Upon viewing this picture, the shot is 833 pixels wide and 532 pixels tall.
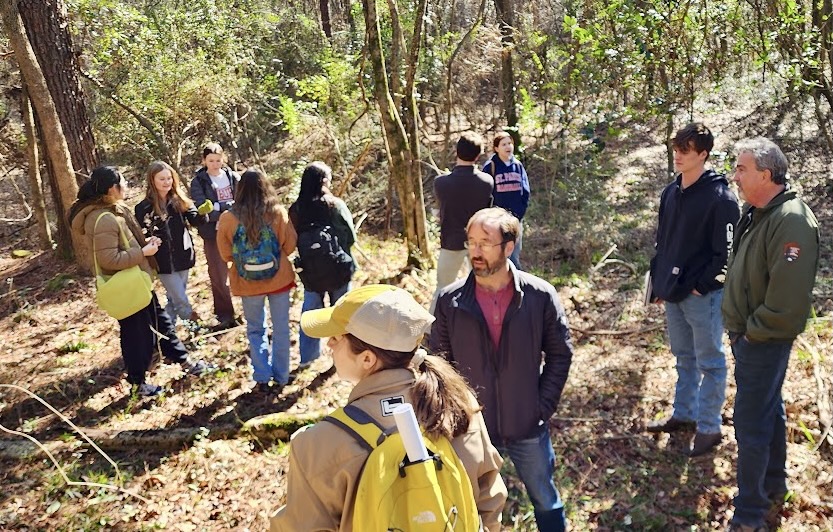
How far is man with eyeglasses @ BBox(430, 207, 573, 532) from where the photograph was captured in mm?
2971

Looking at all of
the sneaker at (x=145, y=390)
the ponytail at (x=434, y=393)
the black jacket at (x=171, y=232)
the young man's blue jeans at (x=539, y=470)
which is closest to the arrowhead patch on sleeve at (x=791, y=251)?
the young man's blue jeans at (x=539, y=470)

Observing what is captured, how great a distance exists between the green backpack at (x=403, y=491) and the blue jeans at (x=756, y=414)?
7.19ft

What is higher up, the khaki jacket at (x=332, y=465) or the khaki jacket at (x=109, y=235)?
the khaki jacket at (x=109, y=235)

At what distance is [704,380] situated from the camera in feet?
13.9

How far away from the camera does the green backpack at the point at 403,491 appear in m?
1.62

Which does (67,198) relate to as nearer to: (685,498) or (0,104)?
(685,498)

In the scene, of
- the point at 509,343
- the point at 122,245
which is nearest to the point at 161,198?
the point at 122,245

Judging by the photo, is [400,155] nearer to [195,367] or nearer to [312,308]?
[312,308]

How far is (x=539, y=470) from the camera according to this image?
3100mm

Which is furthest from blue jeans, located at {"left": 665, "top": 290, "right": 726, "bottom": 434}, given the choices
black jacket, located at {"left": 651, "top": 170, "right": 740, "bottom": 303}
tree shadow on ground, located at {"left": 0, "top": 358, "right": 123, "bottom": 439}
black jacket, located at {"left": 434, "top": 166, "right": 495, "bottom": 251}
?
tree shadow on ground, located at {"left": 0, "top": 358, "right": 123, "bottom": 439}

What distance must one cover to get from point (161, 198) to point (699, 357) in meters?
4.38

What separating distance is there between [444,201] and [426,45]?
8973 millimetres

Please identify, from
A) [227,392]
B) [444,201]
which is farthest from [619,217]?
[227,392]

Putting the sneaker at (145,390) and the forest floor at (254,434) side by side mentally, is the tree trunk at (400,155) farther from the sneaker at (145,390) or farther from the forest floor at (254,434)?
the sneaker at (145,390)
